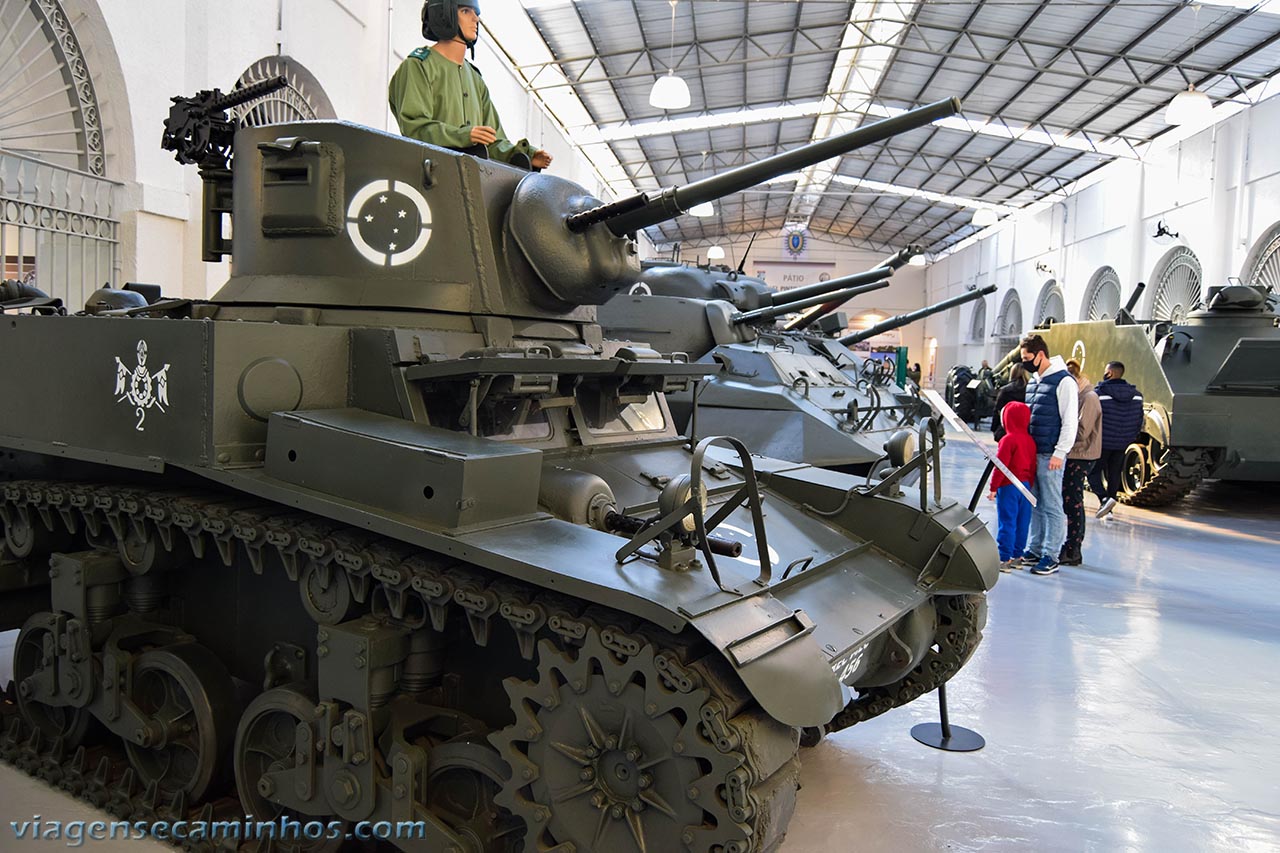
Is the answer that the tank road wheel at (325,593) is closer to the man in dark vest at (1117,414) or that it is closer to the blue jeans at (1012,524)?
the blue jeans at (1012,524)

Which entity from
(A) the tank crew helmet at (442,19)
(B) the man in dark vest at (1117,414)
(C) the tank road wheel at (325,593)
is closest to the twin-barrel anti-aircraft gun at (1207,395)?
(B) the man in dark vest at (1117,414)

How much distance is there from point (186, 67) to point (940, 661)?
8.64m

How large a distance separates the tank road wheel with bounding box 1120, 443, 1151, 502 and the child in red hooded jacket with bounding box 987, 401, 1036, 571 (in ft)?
15.7

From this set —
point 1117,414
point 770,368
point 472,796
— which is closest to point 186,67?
point 770,368

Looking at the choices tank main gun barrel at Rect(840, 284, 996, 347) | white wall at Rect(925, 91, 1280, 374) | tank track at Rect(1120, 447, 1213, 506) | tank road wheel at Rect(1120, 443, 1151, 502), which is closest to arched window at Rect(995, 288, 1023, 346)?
white wall at Rect(925, 91, 1280, 374)

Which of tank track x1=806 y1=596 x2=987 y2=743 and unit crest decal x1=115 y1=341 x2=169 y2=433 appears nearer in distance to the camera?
unit crest decal x1=115 y1=341 x2=169 y2=433

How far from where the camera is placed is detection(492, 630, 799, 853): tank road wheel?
9.39ft

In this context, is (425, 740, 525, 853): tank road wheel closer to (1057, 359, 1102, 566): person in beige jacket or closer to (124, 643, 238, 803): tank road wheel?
(124, 643, 238, 803): tank road wheel

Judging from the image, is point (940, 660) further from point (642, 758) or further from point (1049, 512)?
point (1049, 512)

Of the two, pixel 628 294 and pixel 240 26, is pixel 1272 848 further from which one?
pixel 240 26

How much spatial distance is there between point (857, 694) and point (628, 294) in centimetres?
641

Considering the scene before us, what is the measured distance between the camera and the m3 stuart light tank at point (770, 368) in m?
10.3

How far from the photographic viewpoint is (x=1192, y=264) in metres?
21.6

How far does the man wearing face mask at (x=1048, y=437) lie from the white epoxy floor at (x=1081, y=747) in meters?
0.48
